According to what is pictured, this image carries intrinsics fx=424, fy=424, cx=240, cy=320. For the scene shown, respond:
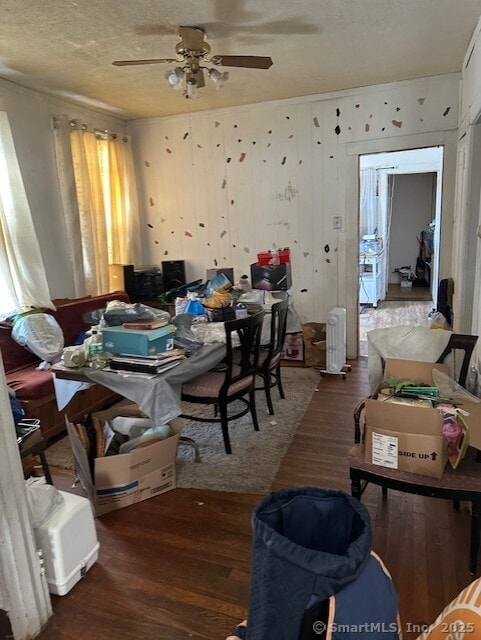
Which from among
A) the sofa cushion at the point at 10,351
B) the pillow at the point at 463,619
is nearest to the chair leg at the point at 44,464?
the sofa cushion at the point at 10,351

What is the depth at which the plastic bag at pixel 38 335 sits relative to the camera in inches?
124

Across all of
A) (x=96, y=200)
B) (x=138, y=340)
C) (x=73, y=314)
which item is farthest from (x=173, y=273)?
(x=138, y=340)

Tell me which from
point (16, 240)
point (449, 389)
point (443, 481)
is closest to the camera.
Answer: point (443, 481)

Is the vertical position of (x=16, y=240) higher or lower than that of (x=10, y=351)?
higher

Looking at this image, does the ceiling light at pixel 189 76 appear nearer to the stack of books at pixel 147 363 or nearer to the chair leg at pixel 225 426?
the stack of books at pixel 147 363

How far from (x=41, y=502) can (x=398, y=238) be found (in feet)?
28.2

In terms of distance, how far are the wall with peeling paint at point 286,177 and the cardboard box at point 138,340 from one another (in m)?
2.59

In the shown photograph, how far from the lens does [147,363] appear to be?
7.02ft

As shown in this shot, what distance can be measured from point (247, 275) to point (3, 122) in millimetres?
2643

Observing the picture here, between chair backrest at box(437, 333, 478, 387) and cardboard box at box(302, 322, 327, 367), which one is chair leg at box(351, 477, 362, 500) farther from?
cardboard box at box(302, 322, 327, 367)

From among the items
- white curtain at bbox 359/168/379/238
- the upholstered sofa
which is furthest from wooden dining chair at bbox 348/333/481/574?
white curtain at bbox 359/168/379/238

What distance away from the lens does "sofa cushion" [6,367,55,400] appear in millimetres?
2828

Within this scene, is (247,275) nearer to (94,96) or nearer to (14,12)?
(94,96)

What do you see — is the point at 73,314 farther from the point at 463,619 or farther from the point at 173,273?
the point at 463,619
